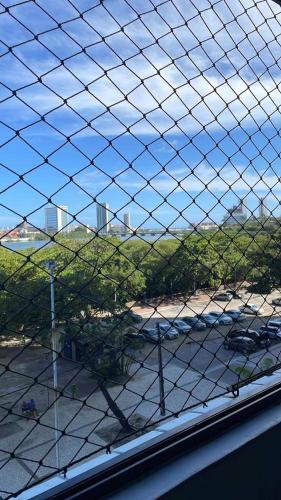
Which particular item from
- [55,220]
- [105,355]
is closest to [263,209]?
[55,220]

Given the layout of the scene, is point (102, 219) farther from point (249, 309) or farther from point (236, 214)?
point (249, 309)

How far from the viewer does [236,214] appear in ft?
3.54

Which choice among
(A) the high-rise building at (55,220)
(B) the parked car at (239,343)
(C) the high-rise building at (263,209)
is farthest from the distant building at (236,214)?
(A) the high-rise building at (55,220)

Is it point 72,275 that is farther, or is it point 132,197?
point 72,275

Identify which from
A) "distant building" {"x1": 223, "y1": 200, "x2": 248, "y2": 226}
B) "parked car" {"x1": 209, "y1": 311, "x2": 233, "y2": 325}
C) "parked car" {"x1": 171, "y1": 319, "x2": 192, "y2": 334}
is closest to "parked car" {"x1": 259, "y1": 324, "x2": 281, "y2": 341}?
"parked car" {"x1": 209, "y1": 311, "x2": 233, "y2": 325}

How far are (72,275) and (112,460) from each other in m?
1.66

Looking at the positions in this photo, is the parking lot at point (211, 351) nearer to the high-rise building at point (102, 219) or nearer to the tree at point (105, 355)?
the tree at point (105, 355)

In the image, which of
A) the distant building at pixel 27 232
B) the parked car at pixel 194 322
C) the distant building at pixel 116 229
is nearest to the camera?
the distant building at pixel 27 232

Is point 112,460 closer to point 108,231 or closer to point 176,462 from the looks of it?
point 176,462

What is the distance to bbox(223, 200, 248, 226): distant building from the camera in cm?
104

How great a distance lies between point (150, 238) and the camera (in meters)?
0.86

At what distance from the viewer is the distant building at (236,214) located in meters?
1.04

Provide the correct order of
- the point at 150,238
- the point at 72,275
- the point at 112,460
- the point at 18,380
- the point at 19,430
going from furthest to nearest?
the point at 18,380 < the point at 19,430 < the point at 72,275 < the point at 150,238 < the point at 112,460

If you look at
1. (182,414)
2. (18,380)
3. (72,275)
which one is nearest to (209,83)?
(182,414)
